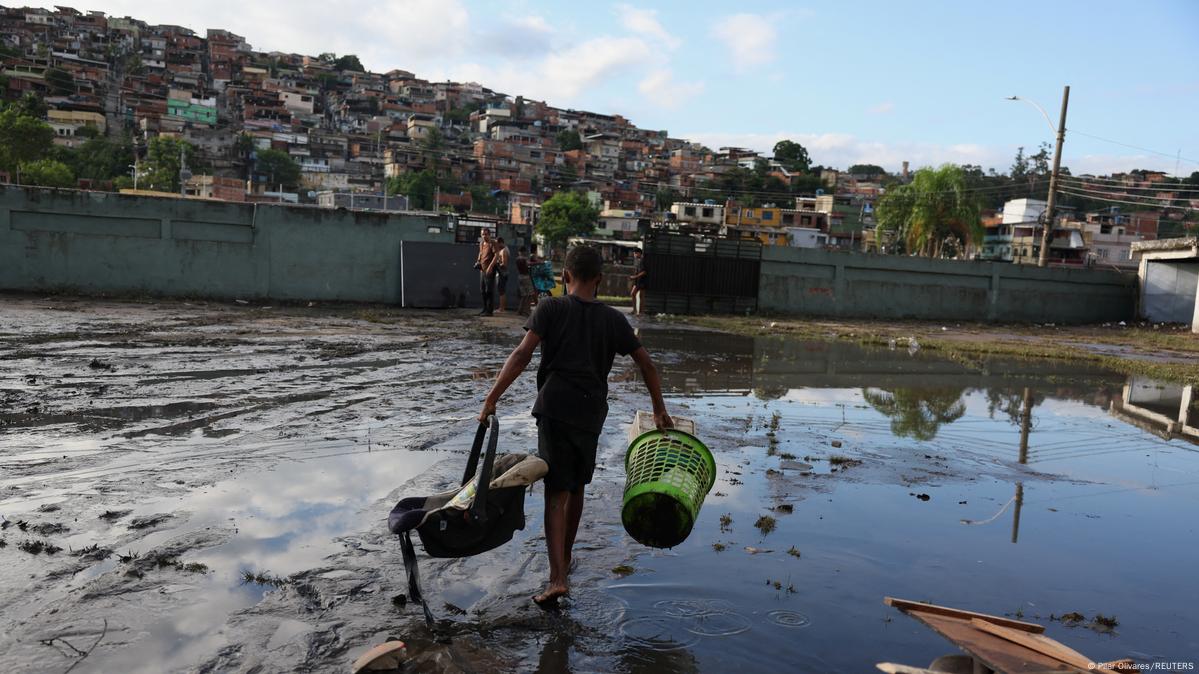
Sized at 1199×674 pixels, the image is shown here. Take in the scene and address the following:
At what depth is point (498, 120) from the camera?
17475 cm

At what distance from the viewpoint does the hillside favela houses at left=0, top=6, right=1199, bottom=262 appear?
86.1 m

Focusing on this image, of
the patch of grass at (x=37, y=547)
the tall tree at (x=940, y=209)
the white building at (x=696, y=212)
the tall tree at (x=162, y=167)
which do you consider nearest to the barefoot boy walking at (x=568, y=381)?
the patch of grass at (x=37, y=547)

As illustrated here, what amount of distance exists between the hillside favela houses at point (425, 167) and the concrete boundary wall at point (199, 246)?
3338 cm

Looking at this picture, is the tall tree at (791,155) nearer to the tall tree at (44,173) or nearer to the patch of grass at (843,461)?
the tall tree at (44,173)

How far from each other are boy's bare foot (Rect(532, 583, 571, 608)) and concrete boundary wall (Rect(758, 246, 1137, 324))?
2258 cm

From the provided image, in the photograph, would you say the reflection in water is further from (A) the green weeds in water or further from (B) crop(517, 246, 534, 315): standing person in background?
(B) crop(517, 246, 534, 315): standing person in background

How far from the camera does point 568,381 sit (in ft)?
14.2

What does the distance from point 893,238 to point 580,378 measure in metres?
69.0

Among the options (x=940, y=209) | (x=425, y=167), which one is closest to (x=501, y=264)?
(x=940, y=209)

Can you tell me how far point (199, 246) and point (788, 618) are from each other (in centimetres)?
1951

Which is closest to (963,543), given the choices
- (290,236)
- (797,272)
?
(290,236)

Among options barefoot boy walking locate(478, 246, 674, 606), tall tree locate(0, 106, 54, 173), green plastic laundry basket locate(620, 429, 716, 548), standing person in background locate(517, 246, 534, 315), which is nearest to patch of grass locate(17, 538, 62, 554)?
barefoot boy walking locate(478, 246, 674, 606)

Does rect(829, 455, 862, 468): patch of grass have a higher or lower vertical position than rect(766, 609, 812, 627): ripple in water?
higher

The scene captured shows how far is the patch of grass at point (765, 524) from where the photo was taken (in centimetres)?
549
